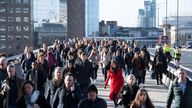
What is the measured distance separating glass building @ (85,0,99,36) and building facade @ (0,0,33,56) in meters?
16.7

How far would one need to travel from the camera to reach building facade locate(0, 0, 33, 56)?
482 ft

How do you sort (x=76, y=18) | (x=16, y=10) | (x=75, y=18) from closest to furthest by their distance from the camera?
(x=16, y=10) < (x=76, y=18) < (x=75, y=18)

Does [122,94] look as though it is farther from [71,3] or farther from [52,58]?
[71,3]

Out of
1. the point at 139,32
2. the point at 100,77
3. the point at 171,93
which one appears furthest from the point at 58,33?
the point at 171,93

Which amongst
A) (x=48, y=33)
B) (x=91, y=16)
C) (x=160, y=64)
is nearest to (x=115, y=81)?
(x=160, y=64)

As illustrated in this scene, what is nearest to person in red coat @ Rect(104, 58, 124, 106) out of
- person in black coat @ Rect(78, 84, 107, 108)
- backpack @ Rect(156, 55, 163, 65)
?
person in black coat @ Rect(78, 84, 107, 108)

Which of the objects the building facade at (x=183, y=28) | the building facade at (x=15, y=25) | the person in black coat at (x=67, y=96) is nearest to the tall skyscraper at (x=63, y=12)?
the building facade at (x=15, y=25)

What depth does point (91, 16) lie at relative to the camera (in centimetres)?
16600

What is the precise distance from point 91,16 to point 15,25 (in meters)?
26.3

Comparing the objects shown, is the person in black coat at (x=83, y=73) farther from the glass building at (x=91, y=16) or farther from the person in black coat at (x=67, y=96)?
the glass building at (x=91, y=16)

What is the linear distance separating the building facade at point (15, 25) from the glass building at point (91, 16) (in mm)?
16739

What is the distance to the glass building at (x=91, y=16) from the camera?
158 m

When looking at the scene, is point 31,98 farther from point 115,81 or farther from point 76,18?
point 76,18

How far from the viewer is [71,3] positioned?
149250 millimetres
